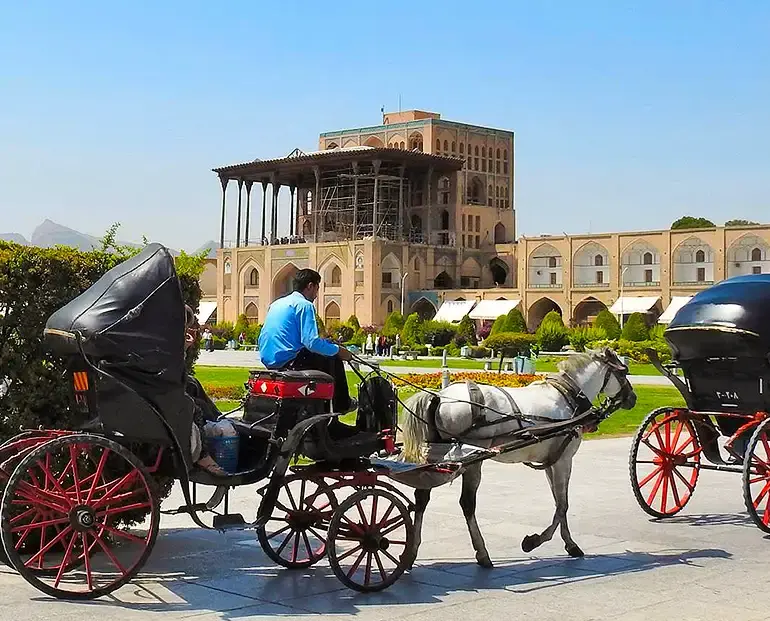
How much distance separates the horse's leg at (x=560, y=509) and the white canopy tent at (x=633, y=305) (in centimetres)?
4769

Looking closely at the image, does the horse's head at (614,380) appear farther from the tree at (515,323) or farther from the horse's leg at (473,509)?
the tree at (515,323)

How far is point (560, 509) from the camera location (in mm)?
6555

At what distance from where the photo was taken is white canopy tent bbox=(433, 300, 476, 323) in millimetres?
58125

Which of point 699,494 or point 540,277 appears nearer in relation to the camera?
point 699,494

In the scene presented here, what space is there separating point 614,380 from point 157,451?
3.09 meters

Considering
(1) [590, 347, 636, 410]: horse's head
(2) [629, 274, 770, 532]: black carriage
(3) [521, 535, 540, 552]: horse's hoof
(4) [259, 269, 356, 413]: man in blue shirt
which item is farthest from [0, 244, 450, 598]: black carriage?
(2) [629, 274, 770, 532]: black carriage

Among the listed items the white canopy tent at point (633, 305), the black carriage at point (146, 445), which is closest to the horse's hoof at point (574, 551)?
the black carriage at point (146, 445)

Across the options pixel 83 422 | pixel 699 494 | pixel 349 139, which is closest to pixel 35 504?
pixel 83 422

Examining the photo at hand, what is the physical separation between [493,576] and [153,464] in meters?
1.95

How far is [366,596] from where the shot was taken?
18.1 ft

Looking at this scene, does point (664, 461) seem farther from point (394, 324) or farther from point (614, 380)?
point (394, 324)

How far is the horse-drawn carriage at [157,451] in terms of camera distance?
5.14 metres

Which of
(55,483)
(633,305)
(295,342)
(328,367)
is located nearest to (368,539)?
(328,367)

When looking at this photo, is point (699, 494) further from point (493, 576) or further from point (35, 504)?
point (35, 504)
